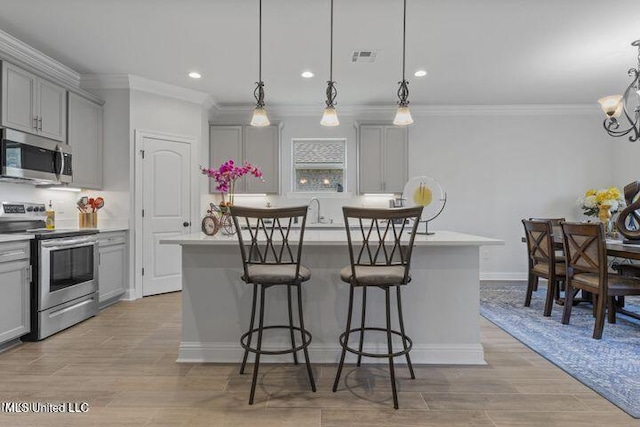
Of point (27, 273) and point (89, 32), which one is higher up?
point (89, 32)

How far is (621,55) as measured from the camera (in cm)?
353

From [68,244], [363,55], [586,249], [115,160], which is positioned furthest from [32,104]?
[586,249]

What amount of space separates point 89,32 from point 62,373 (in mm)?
2883

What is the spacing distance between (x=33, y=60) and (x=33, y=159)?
1.18 m

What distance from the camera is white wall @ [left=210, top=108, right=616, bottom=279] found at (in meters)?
5.26

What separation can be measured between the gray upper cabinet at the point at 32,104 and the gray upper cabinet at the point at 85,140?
4.8 inches

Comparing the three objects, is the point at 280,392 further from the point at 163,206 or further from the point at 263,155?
the point at 263,155

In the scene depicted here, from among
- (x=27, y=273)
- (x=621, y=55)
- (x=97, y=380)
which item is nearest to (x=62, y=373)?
(x=97, y=380)

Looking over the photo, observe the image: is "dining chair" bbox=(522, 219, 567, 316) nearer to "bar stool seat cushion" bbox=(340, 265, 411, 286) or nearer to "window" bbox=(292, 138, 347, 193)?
"bar stool seat cushion" bbox=(340, 265, 411, 286)

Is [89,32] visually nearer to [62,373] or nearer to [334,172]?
[62,373]

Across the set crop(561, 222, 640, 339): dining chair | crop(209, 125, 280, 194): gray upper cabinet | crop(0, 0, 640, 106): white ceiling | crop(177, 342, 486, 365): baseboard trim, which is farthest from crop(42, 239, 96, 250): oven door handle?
crop(561, 222, 640, 339): dining chair

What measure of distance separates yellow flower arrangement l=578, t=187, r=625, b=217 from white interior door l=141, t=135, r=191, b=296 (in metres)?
5.05

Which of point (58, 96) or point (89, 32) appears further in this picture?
point (58, 96)

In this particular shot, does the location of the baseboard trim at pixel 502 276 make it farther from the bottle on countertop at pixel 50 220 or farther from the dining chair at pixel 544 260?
the bottle on countertop at pixel 50 220
